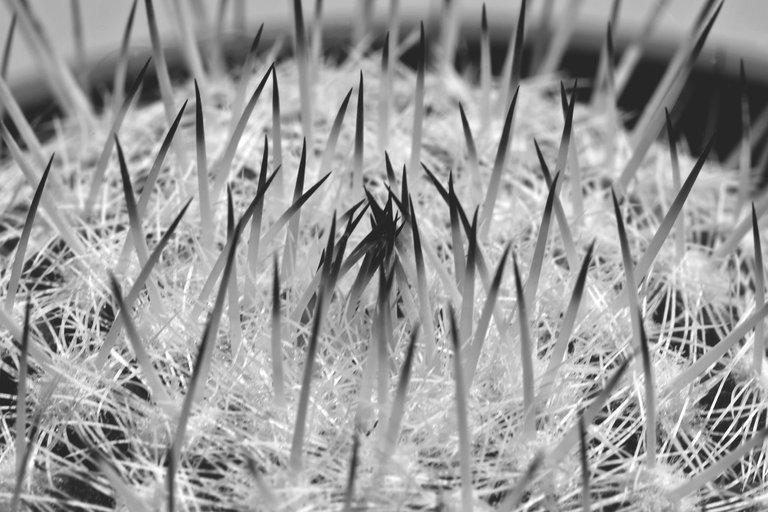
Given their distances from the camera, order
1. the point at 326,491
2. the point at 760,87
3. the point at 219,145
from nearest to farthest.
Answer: the point at 326,491, the point at 219,145, the point at 760,87

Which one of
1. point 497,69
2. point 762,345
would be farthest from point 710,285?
point 497,69

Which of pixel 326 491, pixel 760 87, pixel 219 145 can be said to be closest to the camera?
pixel 326 491

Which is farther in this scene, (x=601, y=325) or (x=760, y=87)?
(x=760, y=87)

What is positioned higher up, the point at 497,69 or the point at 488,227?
the point at 497,69

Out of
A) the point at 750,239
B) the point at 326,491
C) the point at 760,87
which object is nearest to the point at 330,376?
the point at 326,491

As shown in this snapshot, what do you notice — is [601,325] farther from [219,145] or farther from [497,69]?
[497,69]

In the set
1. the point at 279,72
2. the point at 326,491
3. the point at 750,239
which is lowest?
the point at 326,491
